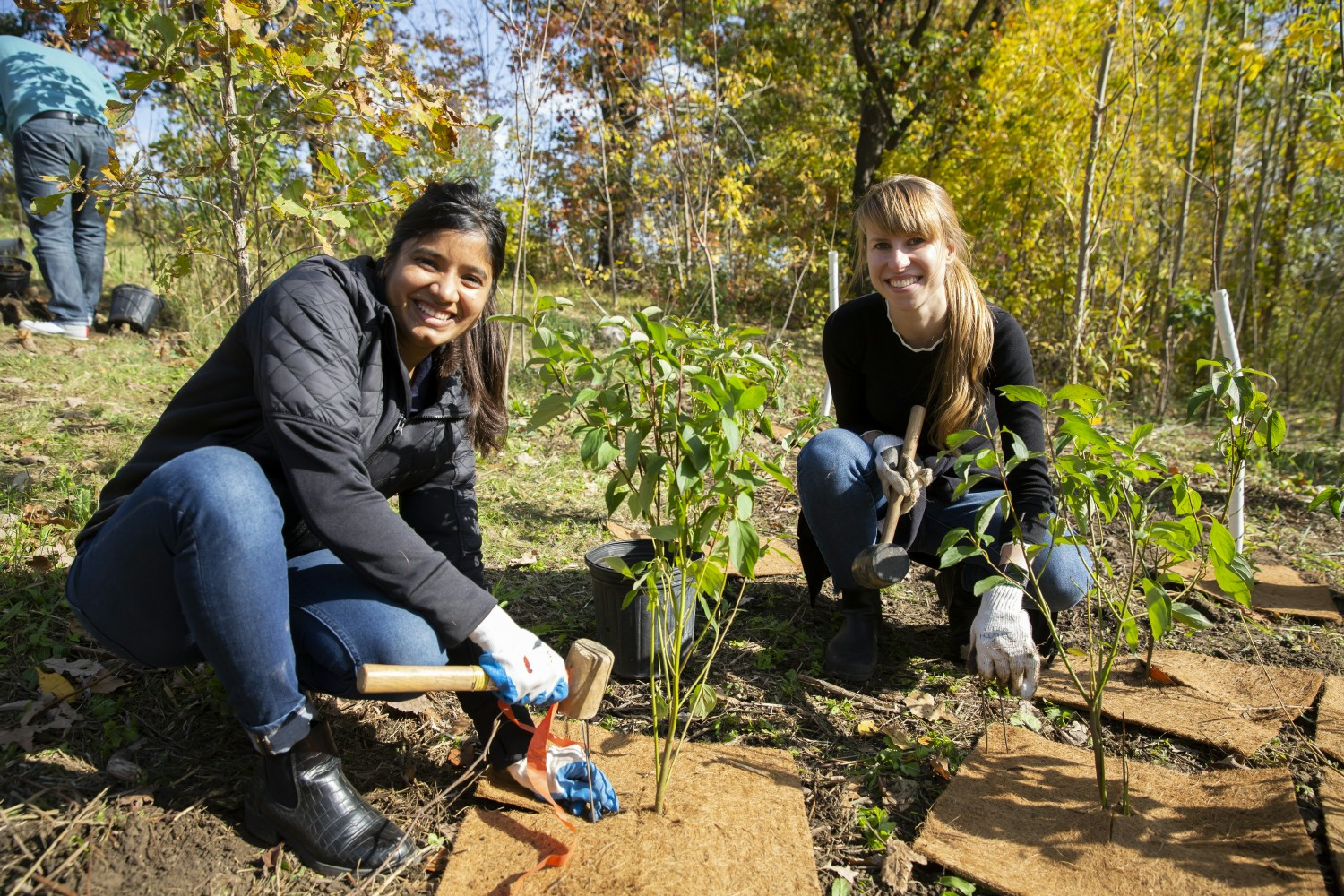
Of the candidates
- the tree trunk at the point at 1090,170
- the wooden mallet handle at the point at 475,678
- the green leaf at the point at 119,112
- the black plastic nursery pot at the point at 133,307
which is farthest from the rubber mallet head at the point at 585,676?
the black plastic nursery pot at the point at 133,307

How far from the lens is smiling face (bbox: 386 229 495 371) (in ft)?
5.00

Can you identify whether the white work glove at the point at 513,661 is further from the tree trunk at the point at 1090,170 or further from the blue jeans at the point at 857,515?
the tree trunk at the point at 1090,170

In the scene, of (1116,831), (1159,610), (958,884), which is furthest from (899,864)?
(1159,610)

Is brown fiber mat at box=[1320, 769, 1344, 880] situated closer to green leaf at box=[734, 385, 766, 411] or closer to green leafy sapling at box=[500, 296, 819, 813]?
green leafy sapling at box=[500, 296, 819, 813]

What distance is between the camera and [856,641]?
216 centimetres

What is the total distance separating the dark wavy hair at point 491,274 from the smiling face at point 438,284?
0.07 ft

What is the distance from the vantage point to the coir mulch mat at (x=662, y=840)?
138cm

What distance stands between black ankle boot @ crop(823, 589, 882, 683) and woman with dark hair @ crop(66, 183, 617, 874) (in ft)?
2.68

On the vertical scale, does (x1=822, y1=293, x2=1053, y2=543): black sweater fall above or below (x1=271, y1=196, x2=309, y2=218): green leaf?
below

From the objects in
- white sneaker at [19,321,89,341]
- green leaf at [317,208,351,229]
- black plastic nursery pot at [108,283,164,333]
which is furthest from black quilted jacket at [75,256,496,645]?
black plastic nursery pot at [108,283,164,333]

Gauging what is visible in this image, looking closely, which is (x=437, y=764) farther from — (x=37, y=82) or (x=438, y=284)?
(x=37, y=82)

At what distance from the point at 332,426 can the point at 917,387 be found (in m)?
1.58

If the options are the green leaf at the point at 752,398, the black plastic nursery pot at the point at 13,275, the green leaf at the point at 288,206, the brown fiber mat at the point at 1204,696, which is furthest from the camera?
the black plastic nursery pot at the point at 13,275

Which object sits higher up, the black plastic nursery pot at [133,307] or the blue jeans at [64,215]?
the blue jeans at [64,215]
